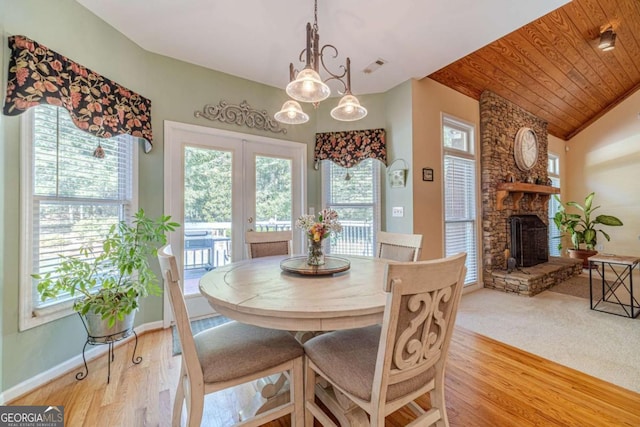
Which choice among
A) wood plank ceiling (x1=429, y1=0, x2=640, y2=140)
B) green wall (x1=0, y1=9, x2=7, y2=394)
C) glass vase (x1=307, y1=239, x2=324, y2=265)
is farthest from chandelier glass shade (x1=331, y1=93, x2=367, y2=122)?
green wall (x1=0, y1=9, x2=7, y2=394)

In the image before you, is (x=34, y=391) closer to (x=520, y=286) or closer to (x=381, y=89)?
(x=381, y=89)

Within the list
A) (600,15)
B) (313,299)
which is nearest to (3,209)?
(313,299)

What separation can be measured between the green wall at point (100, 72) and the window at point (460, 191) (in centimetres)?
103

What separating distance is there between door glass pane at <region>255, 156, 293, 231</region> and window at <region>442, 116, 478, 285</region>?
212cm

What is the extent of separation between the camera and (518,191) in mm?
4082

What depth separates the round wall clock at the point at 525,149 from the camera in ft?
14.0

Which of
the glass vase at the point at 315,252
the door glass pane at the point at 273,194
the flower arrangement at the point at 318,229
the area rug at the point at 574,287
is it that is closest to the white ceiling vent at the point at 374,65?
the door glass pane at the point at 273,194

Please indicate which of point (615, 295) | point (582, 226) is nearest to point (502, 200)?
point (615, 295)

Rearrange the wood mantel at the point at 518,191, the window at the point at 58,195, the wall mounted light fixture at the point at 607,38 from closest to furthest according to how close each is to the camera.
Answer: the window at the point at 58,195, the wall mounted light fixture at the point at 607,38, the wood mantel at the point at 518,191

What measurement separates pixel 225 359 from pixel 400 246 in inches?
63.3

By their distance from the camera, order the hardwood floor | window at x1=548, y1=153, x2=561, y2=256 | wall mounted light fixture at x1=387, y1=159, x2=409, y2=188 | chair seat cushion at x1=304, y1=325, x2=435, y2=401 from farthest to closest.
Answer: window at x1=548, y1=153, x2=561, y2=256 < wall mounted light fixture at x1=387, y1=159, x2=409, y2=188 < the hardwood floor < chair seat cushion at x1=304, y1=325, x2=435, y2=401

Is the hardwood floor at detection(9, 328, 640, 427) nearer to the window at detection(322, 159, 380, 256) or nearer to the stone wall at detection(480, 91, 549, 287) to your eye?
the window at detection(322, 159, 380, 256)

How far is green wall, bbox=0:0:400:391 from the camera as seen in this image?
1650mm

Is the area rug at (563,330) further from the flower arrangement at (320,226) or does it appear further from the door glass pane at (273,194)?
the door glass pane at (273,194)
